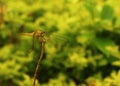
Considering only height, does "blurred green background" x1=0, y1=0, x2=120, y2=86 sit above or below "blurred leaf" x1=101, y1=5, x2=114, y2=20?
below

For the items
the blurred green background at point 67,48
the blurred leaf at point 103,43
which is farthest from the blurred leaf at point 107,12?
the blurred leaf at point 103,43

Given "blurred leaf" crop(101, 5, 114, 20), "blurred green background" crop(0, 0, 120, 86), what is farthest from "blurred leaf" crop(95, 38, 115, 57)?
"blurred leaf" crop(101, 5, 114, 20)

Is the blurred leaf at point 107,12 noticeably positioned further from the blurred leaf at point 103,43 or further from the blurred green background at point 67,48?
the blurred leaf at point 103,43

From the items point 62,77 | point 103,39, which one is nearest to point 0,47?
point 62,77

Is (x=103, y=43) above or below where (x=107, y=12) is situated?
below

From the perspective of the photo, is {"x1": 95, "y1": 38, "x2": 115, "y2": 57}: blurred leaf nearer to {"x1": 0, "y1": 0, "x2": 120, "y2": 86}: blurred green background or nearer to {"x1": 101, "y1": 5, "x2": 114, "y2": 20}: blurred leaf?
{"x1": 0, "y1": 0, "x2": 120, "y2": 86}: blurred green background

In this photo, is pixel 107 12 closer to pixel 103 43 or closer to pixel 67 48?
pixel 103 43

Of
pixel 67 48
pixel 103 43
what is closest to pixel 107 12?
pixel 103 43

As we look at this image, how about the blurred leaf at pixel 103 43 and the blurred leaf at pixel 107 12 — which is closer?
the blurred leaf at pixel 103 43
